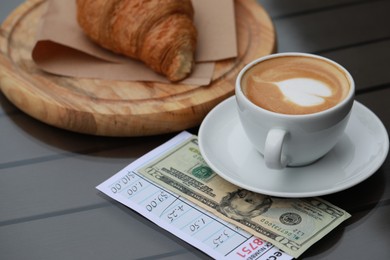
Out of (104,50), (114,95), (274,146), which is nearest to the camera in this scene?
(274,146)

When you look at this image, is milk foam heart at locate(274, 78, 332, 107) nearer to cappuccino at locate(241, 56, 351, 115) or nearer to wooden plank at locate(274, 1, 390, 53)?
cappuccino at locate(241, 56, 351, 115)

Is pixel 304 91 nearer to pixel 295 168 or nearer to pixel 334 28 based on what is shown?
pixel 295 168

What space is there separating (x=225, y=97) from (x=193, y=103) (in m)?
0.05

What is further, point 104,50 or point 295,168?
point 104,50

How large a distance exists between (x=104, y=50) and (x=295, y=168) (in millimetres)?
403

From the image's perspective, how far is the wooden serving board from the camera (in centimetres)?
96

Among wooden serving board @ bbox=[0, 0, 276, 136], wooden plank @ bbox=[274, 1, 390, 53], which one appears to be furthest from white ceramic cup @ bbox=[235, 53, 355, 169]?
wooden plank @ bbox=[274, 1, 390, 53]

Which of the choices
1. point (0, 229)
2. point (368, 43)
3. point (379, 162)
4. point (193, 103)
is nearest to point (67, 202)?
point (0, 229)

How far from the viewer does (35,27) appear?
1191 millimetres

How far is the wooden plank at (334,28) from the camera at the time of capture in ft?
3.75

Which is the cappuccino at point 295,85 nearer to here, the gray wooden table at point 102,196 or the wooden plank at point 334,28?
the gray wooden table at point 102,196

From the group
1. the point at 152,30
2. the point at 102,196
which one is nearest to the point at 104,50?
the point at 152,30

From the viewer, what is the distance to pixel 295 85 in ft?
2.87

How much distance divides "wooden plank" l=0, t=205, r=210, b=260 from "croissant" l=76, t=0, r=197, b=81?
281mm
